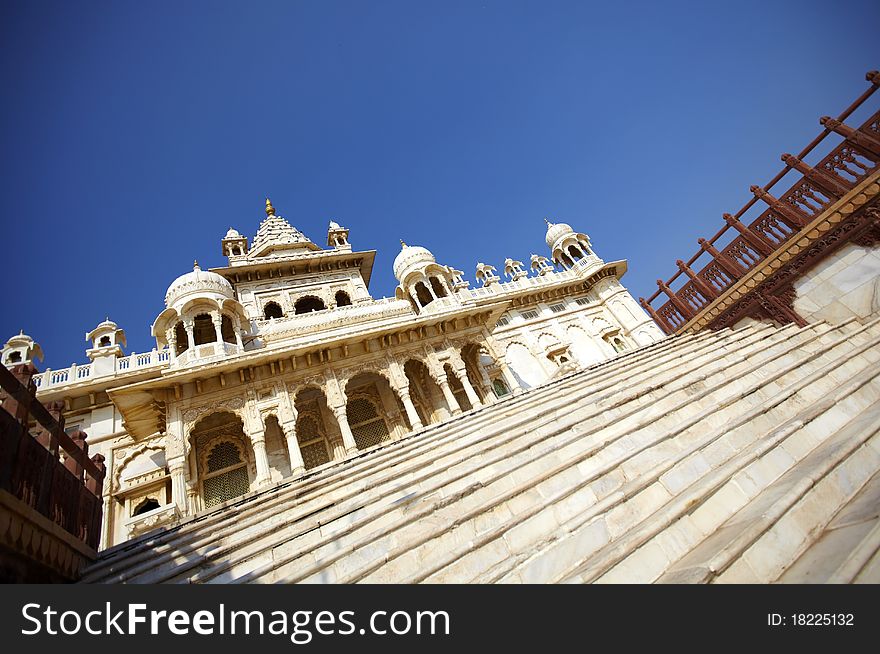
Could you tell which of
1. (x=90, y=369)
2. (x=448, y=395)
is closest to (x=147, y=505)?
(x=90, y=369)

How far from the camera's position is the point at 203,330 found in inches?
559

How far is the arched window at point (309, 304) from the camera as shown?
65.7 feet

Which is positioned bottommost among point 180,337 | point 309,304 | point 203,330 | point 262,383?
point 262,383

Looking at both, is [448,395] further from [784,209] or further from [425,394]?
[784,209]

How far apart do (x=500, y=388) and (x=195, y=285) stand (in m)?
12.5

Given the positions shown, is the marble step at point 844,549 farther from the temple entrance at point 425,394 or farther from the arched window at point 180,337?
the arched window at point 180,337

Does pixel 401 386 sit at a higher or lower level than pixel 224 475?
higher

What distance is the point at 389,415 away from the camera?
1318cm

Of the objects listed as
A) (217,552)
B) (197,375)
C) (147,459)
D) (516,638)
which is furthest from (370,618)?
(147,459)

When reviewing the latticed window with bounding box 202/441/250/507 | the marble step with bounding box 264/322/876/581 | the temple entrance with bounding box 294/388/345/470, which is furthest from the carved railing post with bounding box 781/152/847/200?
the latticed window with bounding box 202/441/250/507

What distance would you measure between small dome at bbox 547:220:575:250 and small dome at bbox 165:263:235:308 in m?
18.4

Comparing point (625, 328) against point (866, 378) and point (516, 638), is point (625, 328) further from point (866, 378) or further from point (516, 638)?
point (516, 638)

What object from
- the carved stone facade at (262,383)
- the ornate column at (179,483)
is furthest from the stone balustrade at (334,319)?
the ornate column at (179,483)

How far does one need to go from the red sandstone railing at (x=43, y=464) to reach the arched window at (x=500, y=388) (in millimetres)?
13350
